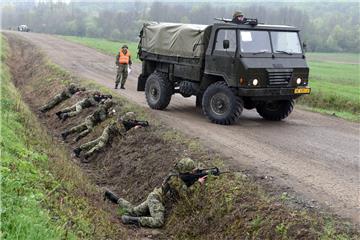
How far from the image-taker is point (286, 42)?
1330 cm

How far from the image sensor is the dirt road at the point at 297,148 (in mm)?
8282

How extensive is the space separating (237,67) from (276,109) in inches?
98.2

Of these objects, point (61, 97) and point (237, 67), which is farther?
point (61, 97)

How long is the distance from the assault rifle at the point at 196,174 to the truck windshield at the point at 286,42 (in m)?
5.17

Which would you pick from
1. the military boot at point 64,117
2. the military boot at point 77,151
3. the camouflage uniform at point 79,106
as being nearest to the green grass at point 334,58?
the camouflage uniform at point 79,106

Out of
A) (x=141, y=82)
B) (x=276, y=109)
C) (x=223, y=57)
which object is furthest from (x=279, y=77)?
(x=141, y=82)

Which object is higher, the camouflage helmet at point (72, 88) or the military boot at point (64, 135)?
the camouflage helmet at point (72, 88)

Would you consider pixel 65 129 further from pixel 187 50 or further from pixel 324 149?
pixel 324 149

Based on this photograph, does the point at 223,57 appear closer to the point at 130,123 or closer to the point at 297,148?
the point at 130,123

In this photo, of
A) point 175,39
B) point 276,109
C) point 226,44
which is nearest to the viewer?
point 226,44

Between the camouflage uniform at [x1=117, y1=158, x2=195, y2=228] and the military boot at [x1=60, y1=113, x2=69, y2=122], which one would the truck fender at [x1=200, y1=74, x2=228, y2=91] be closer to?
the camouflage uniform at [x1=117, y1=158, x2=195, y2=228]

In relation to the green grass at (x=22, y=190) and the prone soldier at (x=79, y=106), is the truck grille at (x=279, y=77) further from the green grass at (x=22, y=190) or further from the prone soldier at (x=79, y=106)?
the prone soldier at (x=79, y=106)

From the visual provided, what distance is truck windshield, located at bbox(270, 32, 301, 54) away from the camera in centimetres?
1309

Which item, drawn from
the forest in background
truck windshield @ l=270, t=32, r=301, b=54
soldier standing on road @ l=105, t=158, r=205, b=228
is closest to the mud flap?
truck windshield @ l=270, t=32, r=301, b=54
